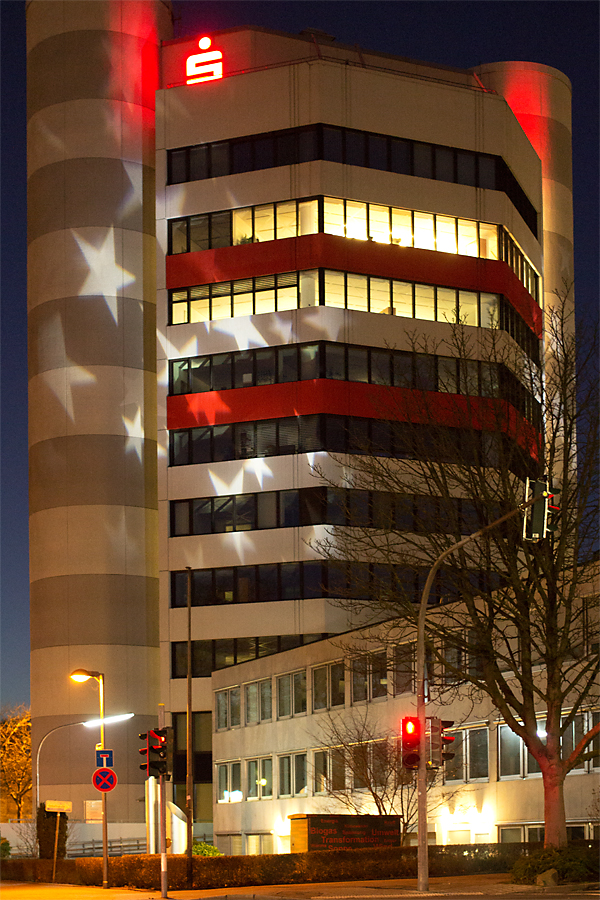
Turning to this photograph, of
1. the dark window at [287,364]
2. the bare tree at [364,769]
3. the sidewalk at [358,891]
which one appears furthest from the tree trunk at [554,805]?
the dark window at [287,364]

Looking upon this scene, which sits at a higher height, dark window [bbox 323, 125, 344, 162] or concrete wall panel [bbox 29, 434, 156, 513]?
dark window [bbox 323, 125, 344, 162]

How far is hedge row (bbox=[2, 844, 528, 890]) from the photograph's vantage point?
35469 millimetres

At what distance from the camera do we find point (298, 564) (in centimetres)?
6456

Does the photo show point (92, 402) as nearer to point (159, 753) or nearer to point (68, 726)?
point (68, 726)

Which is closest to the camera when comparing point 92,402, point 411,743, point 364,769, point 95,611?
point 411,743

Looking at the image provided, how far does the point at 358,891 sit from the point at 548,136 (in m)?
66.6

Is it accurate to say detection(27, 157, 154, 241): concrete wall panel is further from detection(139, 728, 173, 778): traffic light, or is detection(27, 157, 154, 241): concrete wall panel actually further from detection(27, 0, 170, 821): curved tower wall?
detection(139, 728, 173, 778): traffic light

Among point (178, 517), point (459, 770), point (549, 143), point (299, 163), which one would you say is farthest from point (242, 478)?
point (549, 143)

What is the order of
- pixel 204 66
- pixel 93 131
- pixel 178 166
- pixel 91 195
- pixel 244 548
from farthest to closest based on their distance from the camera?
pixel 93 131, pixel 91 195, pixel 204 66, pixel 178 166, pixel 244 548

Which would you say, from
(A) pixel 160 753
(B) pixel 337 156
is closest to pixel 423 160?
(B) pixel 337 156

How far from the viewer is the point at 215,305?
68812mm

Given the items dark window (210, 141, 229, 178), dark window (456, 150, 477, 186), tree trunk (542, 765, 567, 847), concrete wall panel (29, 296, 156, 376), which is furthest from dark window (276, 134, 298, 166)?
tree trunk (542, 765, 567, 847)

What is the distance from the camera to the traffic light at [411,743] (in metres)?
28.6

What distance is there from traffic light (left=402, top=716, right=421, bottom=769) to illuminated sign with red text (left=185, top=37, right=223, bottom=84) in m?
51.7
